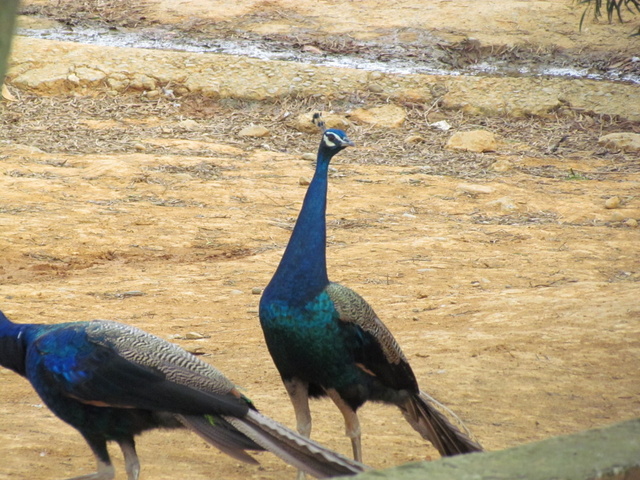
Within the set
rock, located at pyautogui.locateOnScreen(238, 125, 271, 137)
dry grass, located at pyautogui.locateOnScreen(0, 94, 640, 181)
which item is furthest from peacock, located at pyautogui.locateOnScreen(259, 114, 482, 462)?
rock, located at pyautogui.locateOnScreen(238, 125, 271, 137)

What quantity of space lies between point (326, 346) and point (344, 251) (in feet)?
14.5

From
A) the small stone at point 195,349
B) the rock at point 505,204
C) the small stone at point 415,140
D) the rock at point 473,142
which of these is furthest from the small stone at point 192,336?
Answer: the small stone at point 415,140

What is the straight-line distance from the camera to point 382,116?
1412cm

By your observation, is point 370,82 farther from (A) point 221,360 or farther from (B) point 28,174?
(A) point 221,360

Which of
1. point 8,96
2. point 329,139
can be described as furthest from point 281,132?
point 329,139

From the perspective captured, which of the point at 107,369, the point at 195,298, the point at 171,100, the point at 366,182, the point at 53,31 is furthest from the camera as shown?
the point at 53,31

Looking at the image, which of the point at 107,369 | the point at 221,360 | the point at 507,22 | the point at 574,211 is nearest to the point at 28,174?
the point at 221,360

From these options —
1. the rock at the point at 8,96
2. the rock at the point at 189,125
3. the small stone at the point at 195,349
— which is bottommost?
the small stone at the point at 195,349

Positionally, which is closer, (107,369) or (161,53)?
(107,369)

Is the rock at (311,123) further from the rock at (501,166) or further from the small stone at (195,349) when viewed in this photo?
the small stone at (195,349)

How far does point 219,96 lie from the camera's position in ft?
47.5

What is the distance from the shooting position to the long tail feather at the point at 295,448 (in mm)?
2994

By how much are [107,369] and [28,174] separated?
7292mm

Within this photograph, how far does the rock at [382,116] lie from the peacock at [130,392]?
1074 cm
